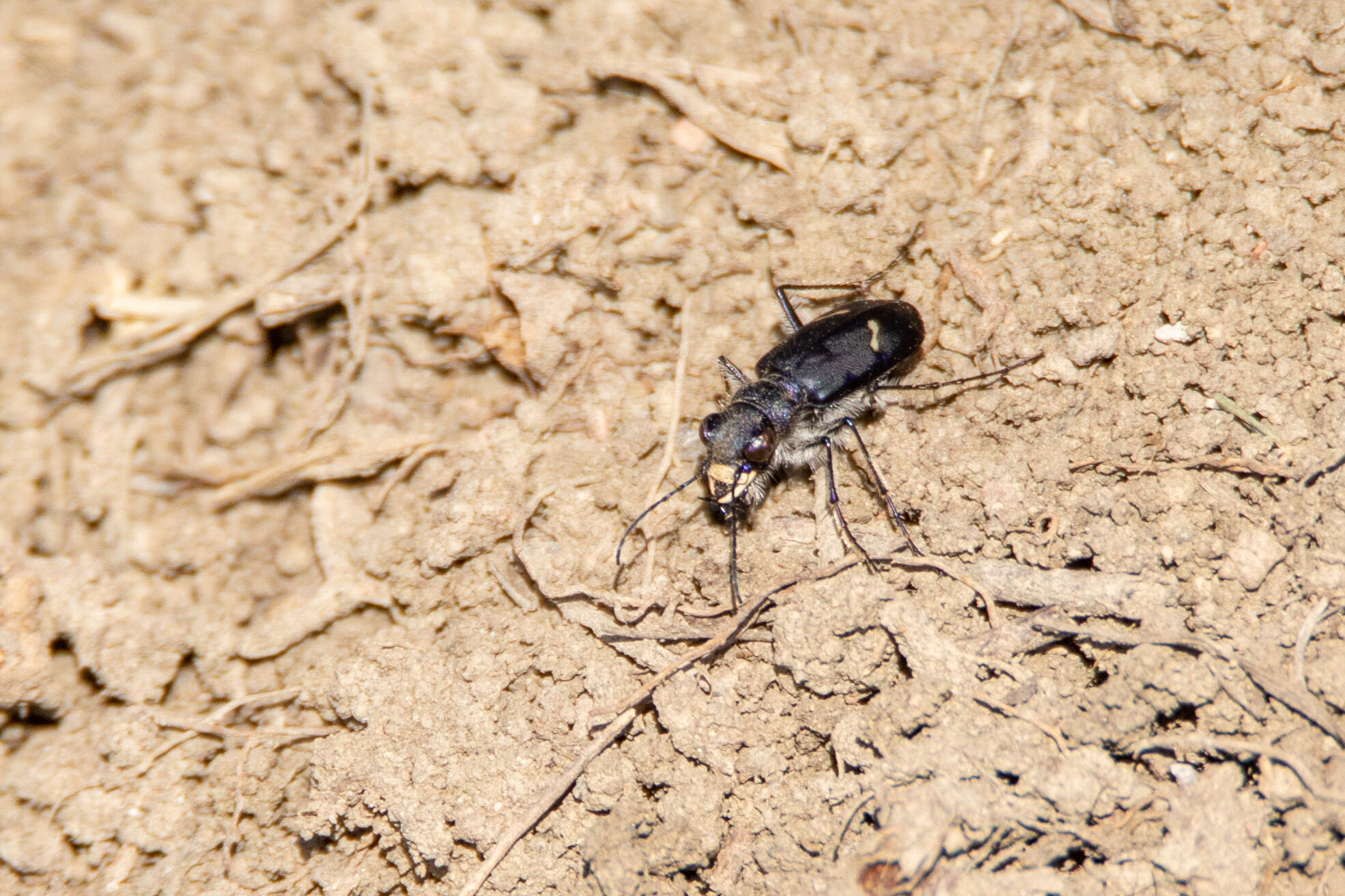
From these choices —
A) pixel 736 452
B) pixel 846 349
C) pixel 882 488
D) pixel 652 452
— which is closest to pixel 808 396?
pixel 846 349

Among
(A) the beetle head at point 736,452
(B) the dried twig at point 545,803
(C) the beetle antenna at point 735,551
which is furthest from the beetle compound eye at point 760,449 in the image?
(B) the dried twig at point 545,803

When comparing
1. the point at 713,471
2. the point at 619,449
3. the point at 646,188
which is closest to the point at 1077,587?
the point at 713,471

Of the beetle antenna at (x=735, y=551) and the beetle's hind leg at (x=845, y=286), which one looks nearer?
the beetle antenna at (x=735, y=551)

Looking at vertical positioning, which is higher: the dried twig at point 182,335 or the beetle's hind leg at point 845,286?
the beetle's hind leg at point 845,286

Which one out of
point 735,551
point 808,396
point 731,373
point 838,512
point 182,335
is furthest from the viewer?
point 182,335

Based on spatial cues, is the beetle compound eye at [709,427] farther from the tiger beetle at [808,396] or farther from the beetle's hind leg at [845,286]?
the beetle's hind leg at [845,286]

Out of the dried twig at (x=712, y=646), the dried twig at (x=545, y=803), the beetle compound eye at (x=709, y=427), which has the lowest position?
the dried twig at (x=545, y=803)

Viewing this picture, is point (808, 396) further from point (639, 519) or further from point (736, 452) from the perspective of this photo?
point (639, 519)

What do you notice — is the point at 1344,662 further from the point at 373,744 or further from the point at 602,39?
the point at 602,39
